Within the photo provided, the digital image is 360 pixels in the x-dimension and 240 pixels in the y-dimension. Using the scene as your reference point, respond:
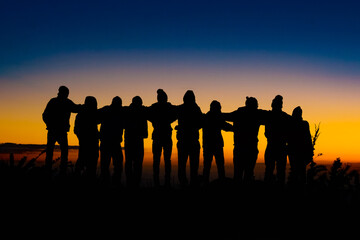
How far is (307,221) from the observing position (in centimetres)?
762

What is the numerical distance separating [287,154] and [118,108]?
16.9ft

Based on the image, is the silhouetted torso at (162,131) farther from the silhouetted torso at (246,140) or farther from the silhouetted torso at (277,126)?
the silhouetted torso at (277,126)

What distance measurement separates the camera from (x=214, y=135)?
1118 centimetres

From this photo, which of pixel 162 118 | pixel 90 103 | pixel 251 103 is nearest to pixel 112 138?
pixel 90 103

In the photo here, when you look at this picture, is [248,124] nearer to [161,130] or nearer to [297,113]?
[297,113]

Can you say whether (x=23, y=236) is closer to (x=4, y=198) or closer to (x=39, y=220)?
(x=39, y=220)

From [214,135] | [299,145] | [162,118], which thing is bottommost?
[299,145]

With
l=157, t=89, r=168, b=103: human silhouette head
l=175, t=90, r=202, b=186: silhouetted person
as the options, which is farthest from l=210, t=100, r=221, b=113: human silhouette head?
l=157, t=89, r=168, b=103: human silhouette head

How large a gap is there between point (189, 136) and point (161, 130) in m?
0.80

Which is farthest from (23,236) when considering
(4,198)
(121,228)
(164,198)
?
(164,198)

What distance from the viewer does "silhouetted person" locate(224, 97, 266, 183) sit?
36.1ft

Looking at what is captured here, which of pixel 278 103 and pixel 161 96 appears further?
pixel 278 103

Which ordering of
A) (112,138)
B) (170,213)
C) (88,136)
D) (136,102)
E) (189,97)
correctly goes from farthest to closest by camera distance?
(88,136) → (112,138) → (136,102) → (189,97) → (170,213)

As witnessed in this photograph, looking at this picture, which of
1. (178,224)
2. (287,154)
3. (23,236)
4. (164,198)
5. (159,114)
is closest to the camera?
(23,236)
